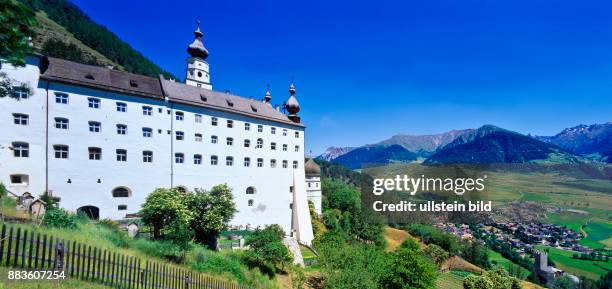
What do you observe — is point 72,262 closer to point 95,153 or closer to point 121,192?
point 121,192

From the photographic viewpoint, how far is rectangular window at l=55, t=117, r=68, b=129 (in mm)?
23612

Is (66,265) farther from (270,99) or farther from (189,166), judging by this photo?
(270,99)

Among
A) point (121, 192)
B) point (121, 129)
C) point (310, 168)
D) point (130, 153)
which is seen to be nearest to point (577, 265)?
point (310, 168)

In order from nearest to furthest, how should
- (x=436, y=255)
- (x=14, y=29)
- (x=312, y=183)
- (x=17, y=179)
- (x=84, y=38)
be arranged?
(x=14, y=29)
(x=17, y=179)
(x=312, y=183)
(x=436, y=255)
(x=84, y=38)

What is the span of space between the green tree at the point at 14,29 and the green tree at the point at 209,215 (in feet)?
55.5

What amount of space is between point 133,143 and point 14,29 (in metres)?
22.2

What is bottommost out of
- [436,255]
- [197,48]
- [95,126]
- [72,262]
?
[436,255]

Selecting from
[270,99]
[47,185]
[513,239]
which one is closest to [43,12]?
[270,99]

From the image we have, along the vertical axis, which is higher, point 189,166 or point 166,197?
point 189,166

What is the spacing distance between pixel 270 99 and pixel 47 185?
31.2m

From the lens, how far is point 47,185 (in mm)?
23031

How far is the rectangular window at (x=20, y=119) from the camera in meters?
22.0

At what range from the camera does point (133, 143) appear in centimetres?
2698

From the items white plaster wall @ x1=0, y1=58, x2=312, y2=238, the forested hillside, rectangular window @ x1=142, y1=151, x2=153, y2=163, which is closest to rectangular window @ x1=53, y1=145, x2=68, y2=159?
white plaster wall @ x1=0, y1=58, x2=312, y2=238
